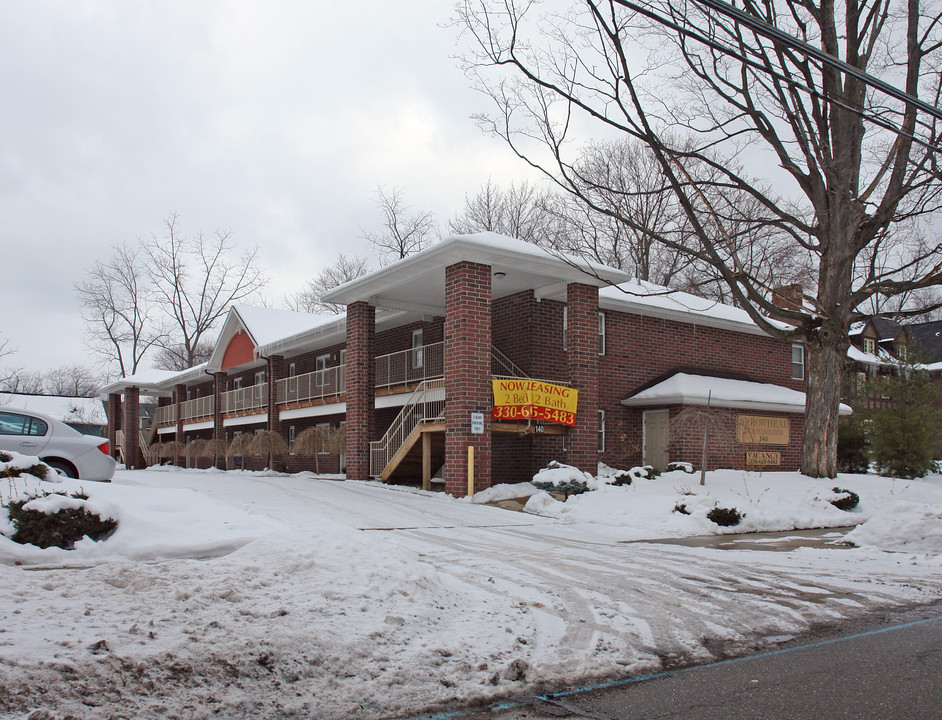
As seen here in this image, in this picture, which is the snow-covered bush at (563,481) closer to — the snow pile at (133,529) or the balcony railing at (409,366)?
the balcony railing at (409,366)

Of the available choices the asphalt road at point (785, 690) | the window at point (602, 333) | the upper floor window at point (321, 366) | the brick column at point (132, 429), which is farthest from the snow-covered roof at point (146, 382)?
the asphalt road at point (785, 690)

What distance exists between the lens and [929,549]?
10.4 m

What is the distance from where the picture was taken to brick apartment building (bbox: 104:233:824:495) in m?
17.5

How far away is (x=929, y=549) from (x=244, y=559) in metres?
9.04

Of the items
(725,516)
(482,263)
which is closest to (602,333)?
(482,263)

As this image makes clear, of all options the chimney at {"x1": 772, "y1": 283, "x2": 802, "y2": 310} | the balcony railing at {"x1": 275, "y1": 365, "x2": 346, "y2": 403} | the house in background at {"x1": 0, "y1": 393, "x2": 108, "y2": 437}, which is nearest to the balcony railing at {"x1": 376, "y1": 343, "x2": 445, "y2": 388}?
the balcony railing at {"x1": 275, "y1": 365, "x2": 346, "y2": 403}

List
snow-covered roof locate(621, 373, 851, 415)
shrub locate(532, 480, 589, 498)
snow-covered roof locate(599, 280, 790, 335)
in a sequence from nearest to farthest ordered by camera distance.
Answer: shrub locate(532, 480, 589, 498)
snow-covered roof locate(621, 373, 851, 415)
snow-covered roof locate(599, 280, 790, 335)

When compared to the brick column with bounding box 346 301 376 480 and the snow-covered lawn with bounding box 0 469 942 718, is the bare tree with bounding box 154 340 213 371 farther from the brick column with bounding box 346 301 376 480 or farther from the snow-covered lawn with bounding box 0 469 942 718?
the snow-covered lawn with bounding box 0 469 942 718

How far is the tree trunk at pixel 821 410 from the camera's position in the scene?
1750 centimetres

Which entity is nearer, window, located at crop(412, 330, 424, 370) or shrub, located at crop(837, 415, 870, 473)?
window, located at crop(412, 330, 424, 370)

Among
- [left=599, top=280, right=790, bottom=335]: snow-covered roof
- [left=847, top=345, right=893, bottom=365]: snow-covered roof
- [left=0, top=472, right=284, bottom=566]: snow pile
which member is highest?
[left=599, top=280, right=790, bottom=335]: snow-covered roof

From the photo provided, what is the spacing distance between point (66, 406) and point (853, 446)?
65.7 m

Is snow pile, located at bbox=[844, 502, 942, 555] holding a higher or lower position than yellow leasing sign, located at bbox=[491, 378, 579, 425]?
lower

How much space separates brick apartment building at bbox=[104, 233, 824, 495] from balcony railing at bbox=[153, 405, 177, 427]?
46.6ft
